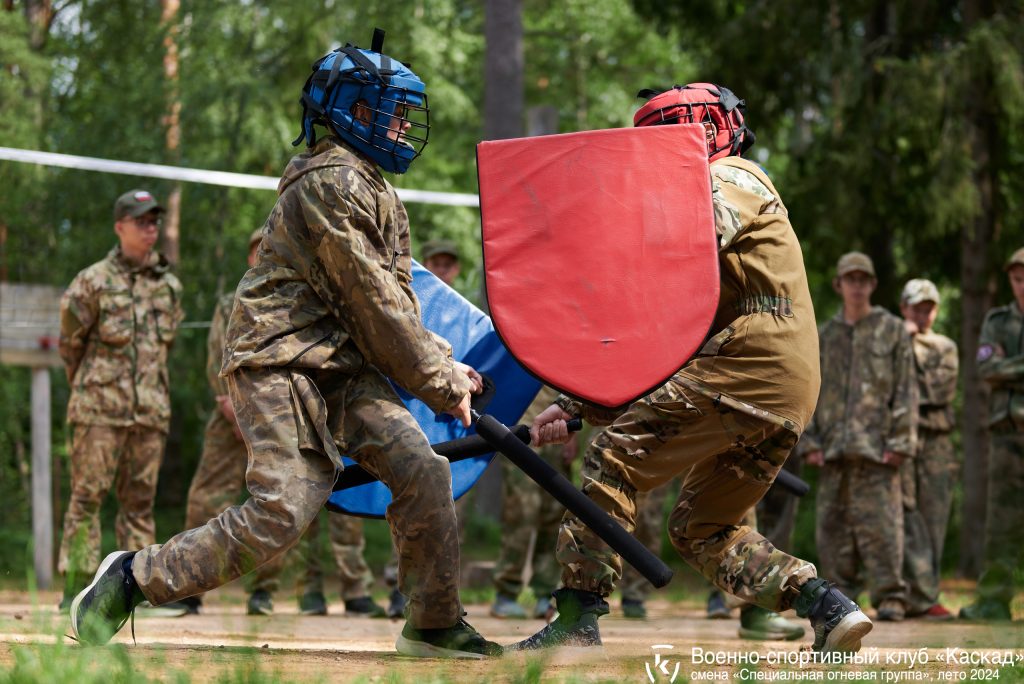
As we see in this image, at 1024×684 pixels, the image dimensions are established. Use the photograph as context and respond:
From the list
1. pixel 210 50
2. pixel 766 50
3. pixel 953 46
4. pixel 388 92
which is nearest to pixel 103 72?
pixel 210 50

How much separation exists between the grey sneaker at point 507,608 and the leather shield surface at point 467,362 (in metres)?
3.42

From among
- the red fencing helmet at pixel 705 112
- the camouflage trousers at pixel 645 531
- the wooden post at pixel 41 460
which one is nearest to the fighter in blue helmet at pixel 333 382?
the red fencing helmet at pixel 705 112

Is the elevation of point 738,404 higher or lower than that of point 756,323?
lower

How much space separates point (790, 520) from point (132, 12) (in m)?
15.6

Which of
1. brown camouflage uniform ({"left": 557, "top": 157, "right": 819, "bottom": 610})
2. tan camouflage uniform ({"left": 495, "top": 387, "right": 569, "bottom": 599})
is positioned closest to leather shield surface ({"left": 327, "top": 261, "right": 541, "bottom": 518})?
brown camouflage uniform ({"left": 557, "top": 157, "right": 819, "bottom": 610})

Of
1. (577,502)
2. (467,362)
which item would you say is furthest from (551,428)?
(467,362)

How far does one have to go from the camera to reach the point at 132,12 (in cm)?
2158

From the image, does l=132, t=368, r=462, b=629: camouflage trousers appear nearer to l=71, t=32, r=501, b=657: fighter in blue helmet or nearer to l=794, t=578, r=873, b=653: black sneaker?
l=71, t=32, r=501, b=657: fighter in blue helmet

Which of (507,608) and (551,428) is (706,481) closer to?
(551,428)

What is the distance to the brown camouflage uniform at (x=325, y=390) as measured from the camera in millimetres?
4801

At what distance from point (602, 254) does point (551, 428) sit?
29.9 inches

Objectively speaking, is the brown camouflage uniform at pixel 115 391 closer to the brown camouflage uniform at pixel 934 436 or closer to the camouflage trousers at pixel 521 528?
the camouflage trousers at pixel 521 528

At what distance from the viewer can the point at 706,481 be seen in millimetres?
5656

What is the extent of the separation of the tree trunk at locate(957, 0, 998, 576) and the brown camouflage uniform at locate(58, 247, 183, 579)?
865 centimetres
